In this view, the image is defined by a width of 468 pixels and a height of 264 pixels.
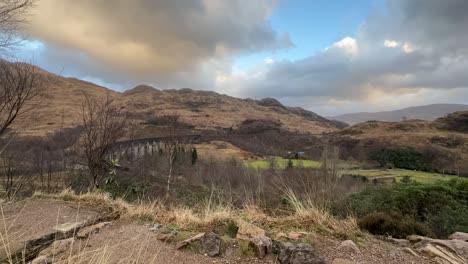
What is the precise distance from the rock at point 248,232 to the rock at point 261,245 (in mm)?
246

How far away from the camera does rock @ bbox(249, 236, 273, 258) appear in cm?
434

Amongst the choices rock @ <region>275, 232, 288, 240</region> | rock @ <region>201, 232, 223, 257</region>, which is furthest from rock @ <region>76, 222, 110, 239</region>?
rock @ <region>275, 232, 288, 240</region>

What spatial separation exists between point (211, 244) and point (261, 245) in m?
0.75

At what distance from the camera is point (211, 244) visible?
15.1 ft

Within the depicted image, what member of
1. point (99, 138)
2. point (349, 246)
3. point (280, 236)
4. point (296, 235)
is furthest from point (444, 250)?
point (99, 138)

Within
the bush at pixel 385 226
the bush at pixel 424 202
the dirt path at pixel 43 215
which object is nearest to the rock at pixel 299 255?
the bush at pixel 385 226

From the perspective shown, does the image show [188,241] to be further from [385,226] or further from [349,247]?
[385,226]

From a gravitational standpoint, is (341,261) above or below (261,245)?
below

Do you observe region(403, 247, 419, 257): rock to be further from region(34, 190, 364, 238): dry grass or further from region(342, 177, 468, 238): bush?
region(342, 177, 468, 238): bush

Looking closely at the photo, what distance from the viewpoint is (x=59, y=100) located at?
167 m

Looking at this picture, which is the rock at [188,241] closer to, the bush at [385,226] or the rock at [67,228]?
the rock at [67,228]

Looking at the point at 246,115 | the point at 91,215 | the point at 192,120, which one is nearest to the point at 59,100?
the point at 192,120

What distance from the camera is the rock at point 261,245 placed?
171 inches

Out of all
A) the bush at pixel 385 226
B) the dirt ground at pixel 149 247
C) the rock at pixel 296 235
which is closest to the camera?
the dirt ground at pixel 149 247
